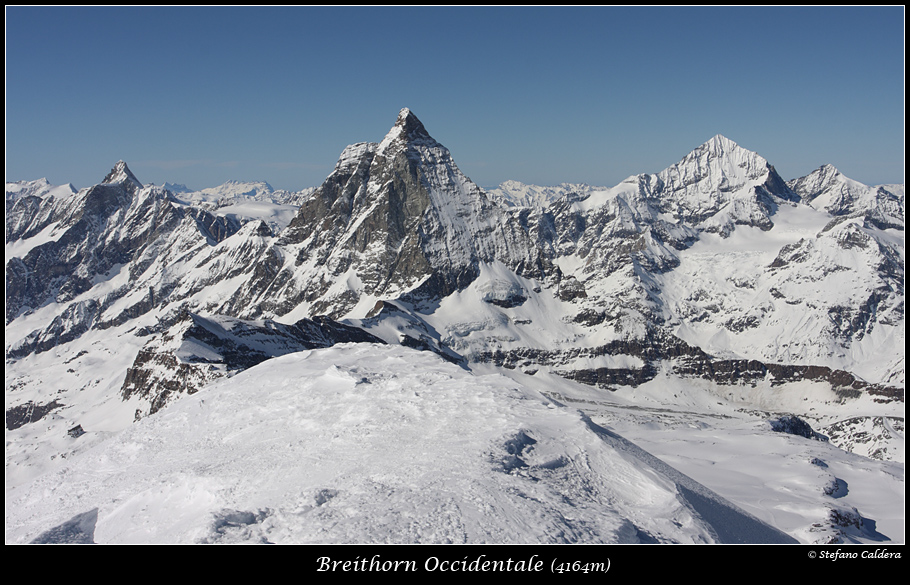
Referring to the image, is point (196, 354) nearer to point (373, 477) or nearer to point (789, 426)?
point (373, 477)

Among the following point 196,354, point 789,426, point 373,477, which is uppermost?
point 373,477

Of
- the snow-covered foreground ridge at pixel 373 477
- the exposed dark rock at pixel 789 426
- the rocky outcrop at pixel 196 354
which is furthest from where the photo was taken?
the exposed dark rock at pixel 789 426

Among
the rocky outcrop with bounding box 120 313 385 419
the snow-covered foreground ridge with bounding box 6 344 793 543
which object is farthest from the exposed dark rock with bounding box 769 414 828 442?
the snow-covered foreground ridge with bounding box 6 344 793 543

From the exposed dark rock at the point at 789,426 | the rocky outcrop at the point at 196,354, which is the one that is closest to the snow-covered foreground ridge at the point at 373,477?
the rocky outcrop at the point at 196,354

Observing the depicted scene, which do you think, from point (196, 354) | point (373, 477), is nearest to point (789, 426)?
point (196, 354)

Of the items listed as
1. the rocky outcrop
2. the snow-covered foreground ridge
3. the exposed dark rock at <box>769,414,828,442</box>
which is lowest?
the exposed dark rock at <box>769,414,828,442</box>

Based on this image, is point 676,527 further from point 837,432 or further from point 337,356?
point 837,432

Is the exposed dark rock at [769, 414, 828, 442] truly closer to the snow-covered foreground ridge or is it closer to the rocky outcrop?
the rocky outcrop

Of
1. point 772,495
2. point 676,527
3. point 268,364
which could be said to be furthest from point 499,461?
point 772,495

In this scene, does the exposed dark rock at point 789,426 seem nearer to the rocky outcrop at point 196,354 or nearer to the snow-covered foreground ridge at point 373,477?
the rocky outcrop at point 196,354
